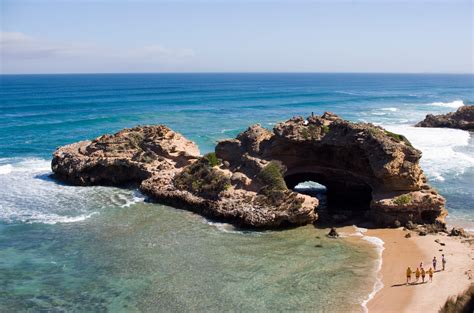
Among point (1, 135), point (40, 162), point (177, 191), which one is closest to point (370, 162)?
point (177, 191)

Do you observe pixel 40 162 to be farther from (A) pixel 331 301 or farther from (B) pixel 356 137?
(A) pixel 331 301

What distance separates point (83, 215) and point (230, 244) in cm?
1193

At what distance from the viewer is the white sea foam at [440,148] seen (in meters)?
49.1

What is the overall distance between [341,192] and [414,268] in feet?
41.6

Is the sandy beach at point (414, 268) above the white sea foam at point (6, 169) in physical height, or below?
below

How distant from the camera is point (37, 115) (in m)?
Result: 91.2

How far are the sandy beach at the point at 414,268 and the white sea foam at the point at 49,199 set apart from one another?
19573 millimetres

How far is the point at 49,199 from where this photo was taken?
127 feet

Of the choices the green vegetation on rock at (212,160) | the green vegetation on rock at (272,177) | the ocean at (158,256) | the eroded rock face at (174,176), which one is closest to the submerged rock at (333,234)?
the ocean at (158,256)

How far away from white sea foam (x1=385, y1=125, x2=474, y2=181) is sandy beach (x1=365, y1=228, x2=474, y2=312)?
17.2 metres

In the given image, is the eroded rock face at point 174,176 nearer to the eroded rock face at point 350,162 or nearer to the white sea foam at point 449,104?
the eroded rock face at point 350,162

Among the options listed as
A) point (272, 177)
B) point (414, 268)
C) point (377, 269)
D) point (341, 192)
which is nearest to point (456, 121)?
point (341, 192)

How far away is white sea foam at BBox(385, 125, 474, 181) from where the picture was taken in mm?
49062

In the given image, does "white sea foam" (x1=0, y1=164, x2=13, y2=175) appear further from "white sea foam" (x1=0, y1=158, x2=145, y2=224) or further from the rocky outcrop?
the rocky outcrop
